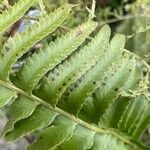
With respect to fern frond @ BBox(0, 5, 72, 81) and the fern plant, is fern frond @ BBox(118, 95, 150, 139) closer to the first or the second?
the fern plant

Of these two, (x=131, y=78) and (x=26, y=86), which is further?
(x=131, y=78)

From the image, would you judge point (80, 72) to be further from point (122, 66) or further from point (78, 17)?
point (78, 17)

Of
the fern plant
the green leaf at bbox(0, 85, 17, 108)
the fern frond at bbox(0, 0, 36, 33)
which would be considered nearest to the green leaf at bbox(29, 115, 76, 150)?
the fern plant

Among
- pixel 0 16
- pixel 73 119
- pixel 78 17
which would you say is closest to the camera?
pixel 0 16

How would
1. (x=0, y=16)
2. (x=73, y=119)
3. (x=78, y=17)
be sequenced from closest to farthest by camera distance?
1. (x=0, y=16)
2. (x=73, y=119)
3. (x=78, y=17)

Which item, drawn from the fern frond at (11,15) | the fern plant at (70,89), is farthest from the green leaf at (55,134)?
the fern frond at (11,15)

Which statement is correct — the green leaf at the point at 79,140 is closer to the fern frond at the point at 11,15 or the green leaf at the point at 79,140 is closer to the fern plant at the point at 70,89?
the fern plant at the point at 70,89

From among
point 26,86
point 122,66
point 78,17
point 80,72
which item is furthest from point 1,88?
point 78,17

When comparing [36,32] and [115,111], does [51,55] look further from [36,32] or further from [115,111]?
[115,111]

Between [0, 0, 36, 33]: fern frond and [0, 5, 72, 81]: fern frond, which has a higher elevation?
[0, 0, 36, 33]: fern frond
